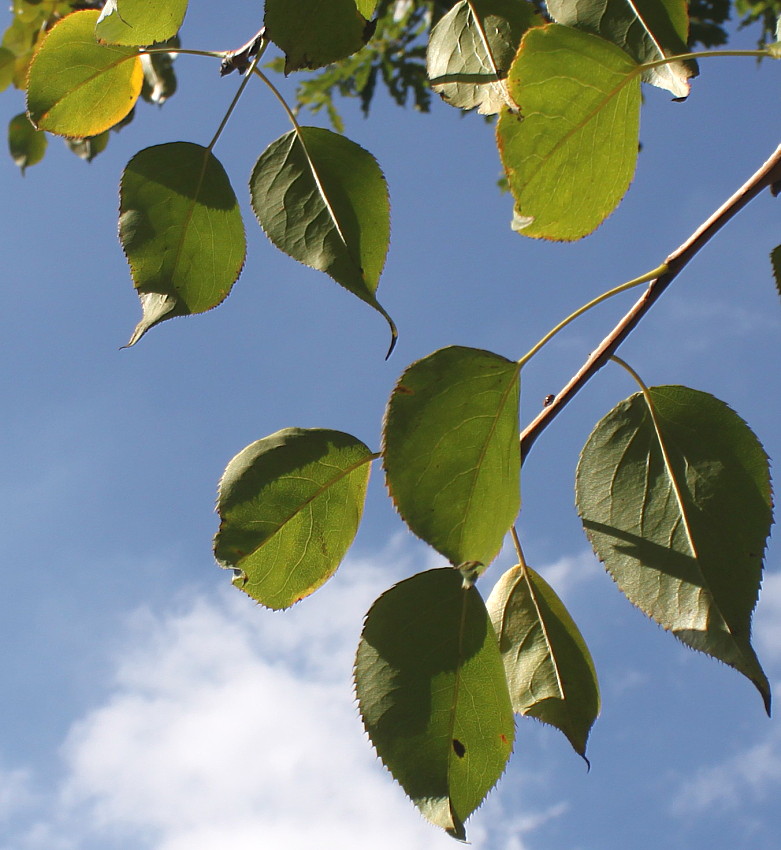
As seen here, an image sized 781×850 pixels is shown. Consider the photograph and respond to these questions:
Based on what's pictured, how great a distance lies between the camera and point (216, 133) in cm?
70

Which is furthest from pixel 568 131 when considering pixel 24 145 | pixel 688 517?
pixel 24 145

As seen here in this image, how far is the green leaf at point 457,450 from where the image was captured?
19.2 inches

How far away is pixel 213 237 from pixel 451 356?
0.83 feet

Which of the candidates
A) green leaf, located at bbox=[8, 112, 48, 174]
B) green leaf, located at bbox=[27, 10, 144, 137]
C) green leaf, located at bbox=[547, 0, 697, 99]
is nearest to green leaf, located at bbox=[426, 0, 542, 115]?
green leaf, located at bbox=[547, 0, 697, 99]

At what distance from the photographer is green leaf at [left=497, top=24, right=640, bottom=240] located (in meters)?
0.47

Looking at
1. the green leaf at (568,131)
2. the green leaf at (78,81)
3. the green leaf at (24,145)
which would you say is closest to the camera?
the green leaf at (568,131)

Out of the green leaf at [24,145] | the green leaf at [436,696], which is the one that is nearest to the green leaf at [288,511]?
the green leaf at [436,696]

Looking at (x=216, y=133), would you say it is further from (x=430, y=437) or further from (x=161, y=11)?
(x=430, y=437)

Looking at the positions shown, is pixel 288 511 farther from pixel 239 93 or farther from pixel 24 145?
pixel 24 145

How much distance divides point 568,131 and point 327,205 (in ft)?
0.69

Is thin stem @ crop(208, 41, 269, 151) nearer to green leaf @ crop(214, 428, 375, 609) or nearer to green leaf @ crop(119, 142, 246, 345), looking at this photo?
green leaf @ crop(119, 142, 246, 345)

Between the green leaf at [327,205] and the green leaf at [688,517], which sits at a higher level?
the green leaf at [327,205]

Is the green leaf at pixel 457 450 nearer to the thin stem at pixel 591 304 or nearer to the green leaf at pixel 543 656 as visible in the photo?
the thin stem at pixel 591 304

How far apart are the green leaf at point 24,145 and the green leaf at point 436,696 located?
4.74 ft
